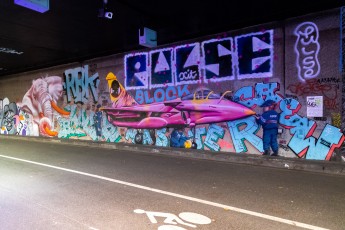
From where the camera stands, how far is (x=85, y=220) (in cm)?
485

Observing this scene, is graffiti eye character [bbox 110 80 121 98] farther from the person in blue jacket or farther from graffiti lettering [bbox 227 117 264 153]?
the person in blue jacket

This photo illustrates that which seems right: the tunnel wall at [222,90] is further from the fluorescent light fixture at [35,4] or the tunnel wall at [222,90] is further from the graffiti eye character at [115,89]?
the fluorescent light fixture at [35,4]

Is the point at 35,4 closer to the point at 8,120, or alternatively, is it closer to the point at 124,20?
the point at 124,20

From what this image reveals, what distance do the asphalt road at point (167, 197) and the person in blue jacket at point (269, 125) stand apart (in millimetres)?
1655

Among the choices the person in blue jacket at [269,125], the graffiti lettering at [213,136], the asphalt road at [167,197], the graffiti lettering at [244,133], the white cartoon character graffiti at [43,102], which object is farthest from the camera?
the white cartoon character graffiti at [43,102]

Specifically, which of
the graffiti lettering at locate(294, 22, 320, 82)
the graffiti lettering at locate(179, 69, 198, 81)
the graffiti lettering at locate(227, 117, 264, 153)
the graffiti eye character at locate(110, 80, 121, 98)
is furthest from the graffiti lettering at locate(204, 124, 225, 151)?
the graffiti eye character at locate(110, 80, 121, 98)

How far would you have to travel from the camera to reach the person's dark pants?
34.7ft

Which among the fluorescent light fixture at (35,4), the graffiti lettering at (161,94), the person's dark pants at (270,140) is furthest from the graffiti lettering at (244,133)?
the fluorescent light fixture at (35,4)

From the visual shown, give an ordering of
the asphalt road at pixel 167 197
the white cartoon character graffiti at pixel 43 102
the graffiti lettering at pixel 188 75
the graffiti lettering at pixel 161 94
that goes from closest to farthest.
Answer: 1. the asphalt road at pixel 167 197
2. the graffiti lettering at pixel 188 75
3. the graffiti lettering at pixel 161 94
4. the white cartoon character graffiti at pixel 43 102

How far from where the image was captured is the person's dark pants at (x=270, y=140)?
34.7ft

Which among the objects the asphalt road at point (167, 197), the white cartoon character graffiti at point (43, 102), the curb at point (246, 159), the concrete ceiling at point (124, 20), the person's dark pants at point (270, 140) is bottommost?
the asphalt road at point (167, 197)

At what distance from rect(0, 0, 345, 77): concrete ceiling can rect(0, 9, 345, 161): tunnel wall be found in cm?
62

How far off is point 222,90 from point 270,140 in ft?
9.22

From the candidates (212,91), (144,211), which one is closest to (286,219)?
(144,211)
